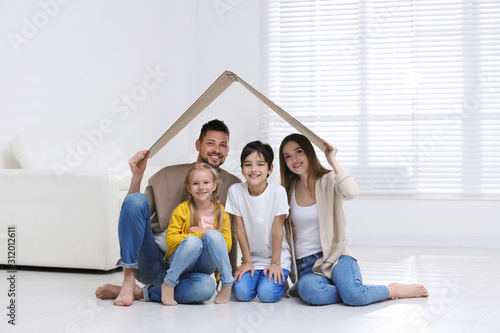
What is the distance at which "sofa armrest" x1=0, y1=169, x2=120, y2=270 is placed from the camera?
3.06 metres

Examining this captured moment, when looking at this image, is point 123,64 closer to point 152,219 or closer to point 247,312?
point 152,219

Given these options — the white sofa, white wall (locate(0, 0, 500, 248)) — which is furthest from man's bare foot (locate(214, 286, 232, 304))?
white wall (locate(0, 0, 500, 248))

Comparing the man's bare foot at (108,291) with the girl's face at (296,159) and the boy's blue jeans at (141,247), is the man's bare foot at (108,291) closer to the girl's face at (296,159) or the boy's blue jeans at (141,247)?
the boy's blue jeans at (141,247)

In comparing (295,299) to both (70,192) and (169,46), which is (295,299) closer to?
(70,192)

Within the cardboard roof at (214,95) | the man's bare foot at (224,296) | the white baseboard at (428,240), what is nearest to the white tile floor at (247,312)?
the man's bare foot at (224,296)

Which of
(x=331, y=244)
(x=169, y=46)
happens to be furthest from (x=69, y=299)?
(x=169, y=46)

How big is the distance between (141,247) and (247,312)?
0.50m

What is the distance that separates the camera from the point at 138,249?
2.26m

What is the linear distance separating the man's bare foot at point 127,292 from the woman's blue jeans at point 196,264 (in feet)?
0.25

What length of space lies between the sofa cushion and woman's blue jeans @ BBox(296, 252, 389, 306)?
150cm

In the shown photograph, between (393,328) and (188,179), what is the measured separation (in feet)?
3.14

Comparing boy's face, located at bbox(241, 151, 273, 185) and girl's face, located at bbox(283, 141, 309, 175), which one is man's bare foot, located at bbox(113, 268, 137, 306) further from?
girl's face, located at bbox(283, 141, 309, 175)

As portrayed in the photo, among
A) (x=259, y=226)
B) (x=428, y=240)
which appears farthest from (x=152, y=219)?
(x=428, y=240)

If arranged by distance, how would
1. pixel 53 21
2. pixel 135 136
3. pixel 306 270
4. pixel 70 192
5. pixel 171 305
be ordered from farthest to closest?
pixel 135 136, pixel 53 21, pixel 70 192, pixel 306 270, pixel 171 305
